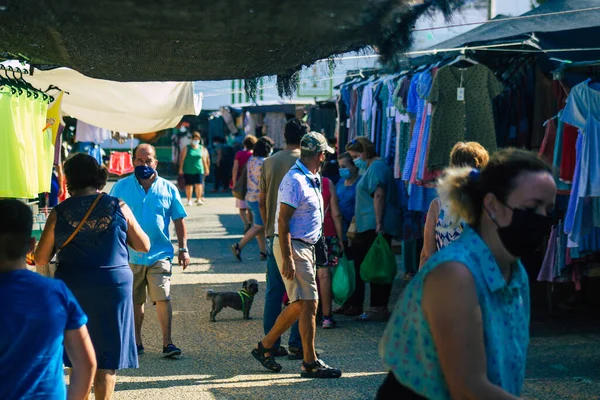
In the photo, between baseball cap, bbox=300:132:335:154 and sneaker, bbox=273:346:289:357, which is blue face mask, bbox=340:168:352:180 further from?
baseball cap, bbox=300:132:335:154

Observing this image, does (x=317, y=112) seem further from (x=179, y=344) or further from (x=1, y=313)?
(x=1, y=313)

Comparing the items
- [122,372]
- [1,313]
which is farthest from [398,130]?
[1,313]

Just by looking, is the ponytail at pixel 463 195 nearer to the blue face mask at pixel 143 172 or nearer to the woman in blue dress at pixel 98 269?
the woman in blue dress at pixel 98 269

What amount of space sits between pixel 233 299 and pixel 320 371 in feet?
8.11

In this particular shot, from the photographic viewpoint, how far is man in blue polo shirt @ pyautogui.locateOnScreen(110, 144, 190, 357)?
24.9 ft

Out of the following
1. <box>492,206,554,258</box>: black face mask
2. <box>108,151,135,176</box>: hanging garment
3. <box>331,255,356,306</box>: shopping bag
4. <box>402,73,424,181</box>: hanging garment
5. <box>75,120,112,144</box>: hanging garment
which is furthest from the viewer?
<box>108,151,135,176</box>: hanging garment

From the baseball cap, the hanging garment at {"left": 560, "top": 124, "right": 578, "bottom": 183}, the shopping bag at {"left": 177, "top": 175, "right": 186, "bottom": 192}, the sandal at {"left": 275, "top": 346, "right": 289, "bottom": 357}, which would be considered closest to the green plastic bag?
the sandal at {"left": 275, "top": 346, "right": 289, "bottom": 357}

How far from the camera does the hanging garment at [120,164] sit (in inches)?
643

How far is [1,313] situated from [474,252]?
5.55ft

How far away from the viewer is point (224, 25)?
8.03 ft

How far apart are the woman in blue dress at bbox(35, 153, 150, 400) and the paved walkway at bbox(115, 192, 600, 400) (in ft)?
4.36

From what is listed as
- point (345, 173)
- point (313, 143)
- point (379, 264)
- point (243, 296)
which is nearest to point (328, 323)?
point (379, 264)

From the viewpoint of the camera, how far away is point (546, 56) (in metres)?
8.55

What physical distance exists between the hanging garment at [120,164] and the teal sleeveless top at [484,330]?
1388 centimetres
